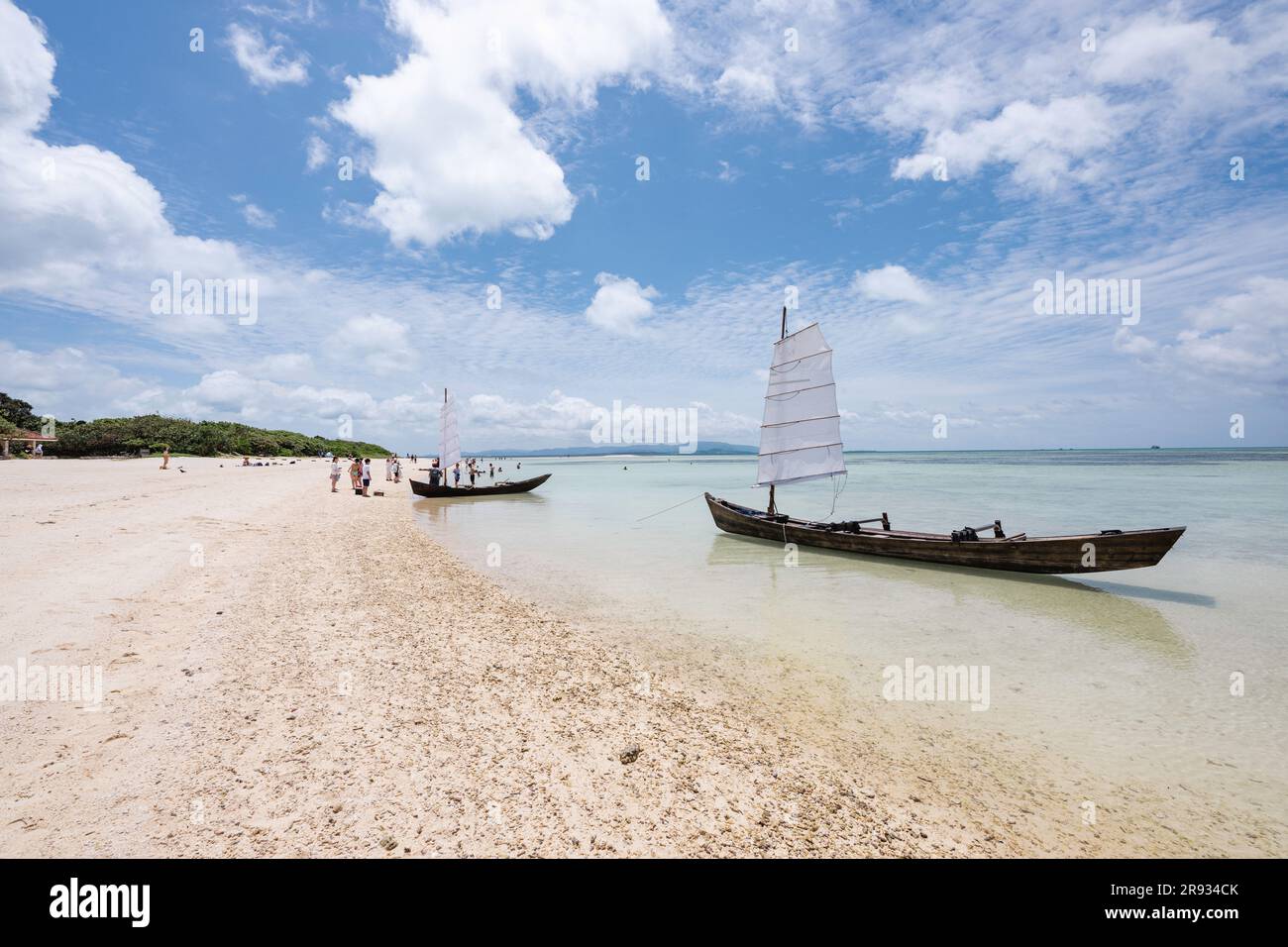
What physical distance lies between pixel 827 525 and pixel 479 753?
18.8 meters

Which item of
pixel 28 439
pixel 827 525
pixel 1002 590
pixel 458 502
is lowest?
pixel 1002 590

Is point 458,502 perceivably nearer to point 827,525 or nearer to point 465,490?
point 465,490

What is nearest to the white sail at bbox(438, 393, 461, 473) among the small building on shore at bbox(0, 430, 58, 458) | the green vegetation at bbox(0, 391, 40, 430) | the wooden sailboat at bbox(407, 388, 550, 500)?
the wooden sailboat at bbox(407, 388, 550, 500)

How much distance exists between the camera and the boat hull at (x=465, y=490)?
37.8m

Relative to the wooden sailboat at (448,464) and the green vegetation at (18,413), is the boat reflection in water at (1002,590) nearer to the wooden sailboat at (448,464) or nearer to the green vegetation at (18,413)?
the wooden sailboat at (448,464)

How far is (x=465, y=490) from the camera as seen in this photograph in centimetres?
4053

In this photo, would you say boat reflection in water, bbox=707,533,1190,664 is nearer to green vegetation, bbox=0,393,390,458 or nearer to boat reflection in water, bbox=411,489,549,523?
boat reflection in water, bbox=411,489,549,523

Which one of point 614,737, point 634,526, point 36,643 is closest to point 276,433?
point 634,526

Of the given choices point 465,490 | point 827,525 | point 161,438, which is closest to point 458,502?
point 465,490

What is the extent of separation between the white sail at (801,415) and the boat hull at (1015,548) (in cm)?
273

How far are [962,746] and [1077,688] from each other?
3.76m
